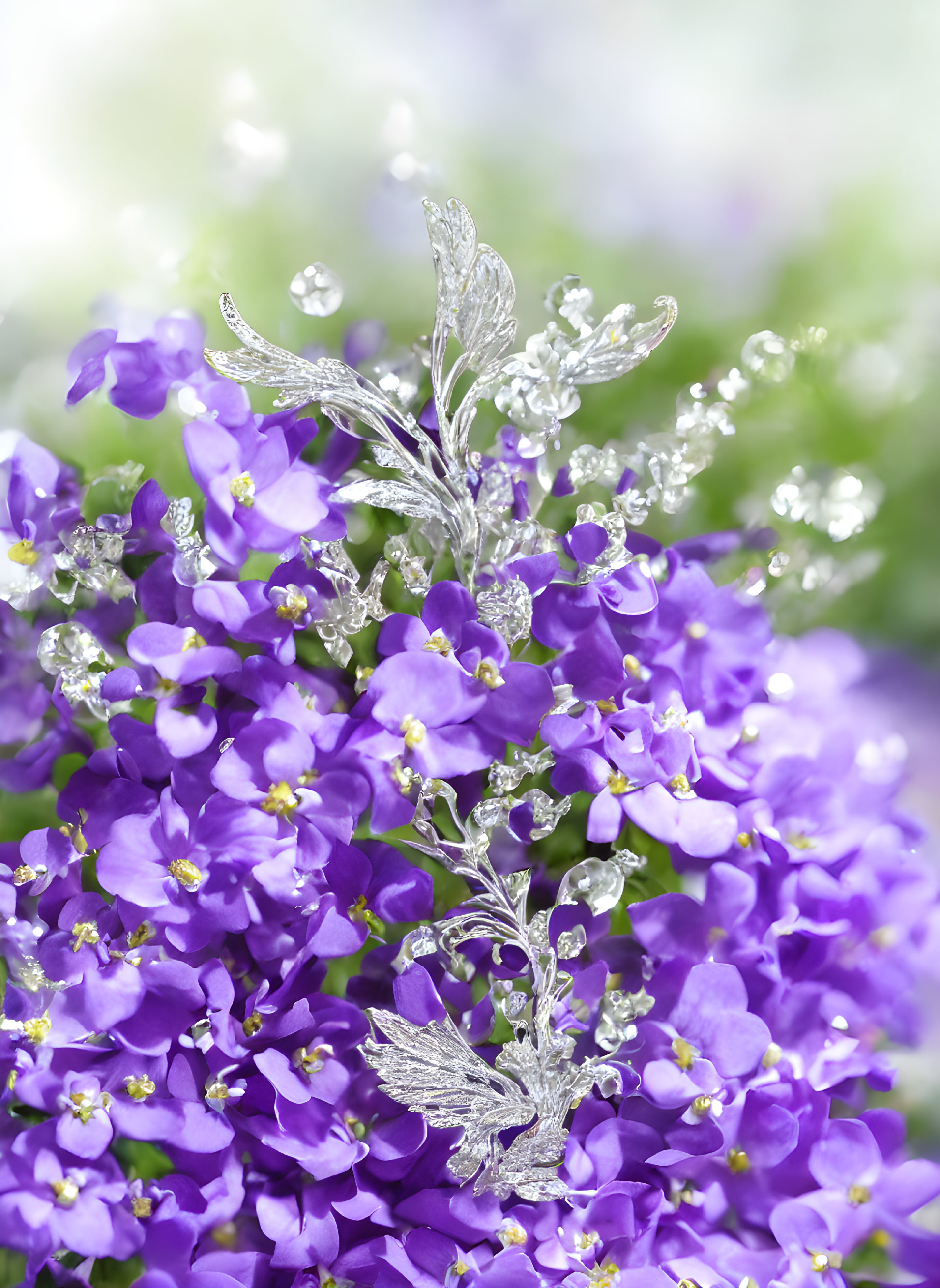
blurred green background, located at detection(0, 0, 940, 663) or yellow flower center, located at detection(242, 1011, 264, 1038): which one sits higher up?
blurred green background, located at detection(0, 0, 940, 663)

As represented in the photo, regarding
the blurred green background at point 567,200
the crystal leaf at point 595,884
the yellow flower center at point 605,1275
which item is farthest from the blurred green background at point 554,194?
the yellow flower center at point 605,1275

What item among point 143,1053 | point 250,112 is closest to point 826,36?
point 250,112

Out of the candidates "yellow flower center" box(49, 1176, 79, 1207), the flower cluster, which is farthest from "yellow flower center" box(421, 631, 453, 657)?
"yellow flower center" box(49, 1176, 79, 1207)

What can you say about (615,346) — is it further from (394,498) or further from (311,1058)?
(311,1058)

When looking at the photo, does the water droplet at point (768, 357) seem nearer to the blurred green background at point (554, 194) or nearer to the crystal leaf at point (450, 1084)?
the blurred green background at point (554, 194)

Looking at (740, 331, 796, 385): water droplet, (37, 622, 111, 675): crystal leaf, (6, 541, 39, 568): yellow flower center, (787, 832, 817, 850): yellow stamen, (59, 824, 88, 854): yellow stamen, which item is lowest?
(59, 824, 88, 854): yellow stamen

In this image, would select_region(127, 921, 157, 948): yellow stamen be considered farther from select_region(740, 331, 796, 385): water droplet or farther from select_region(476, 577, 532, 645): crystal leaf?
select_region(740, 331, 796, 385): water droplet
